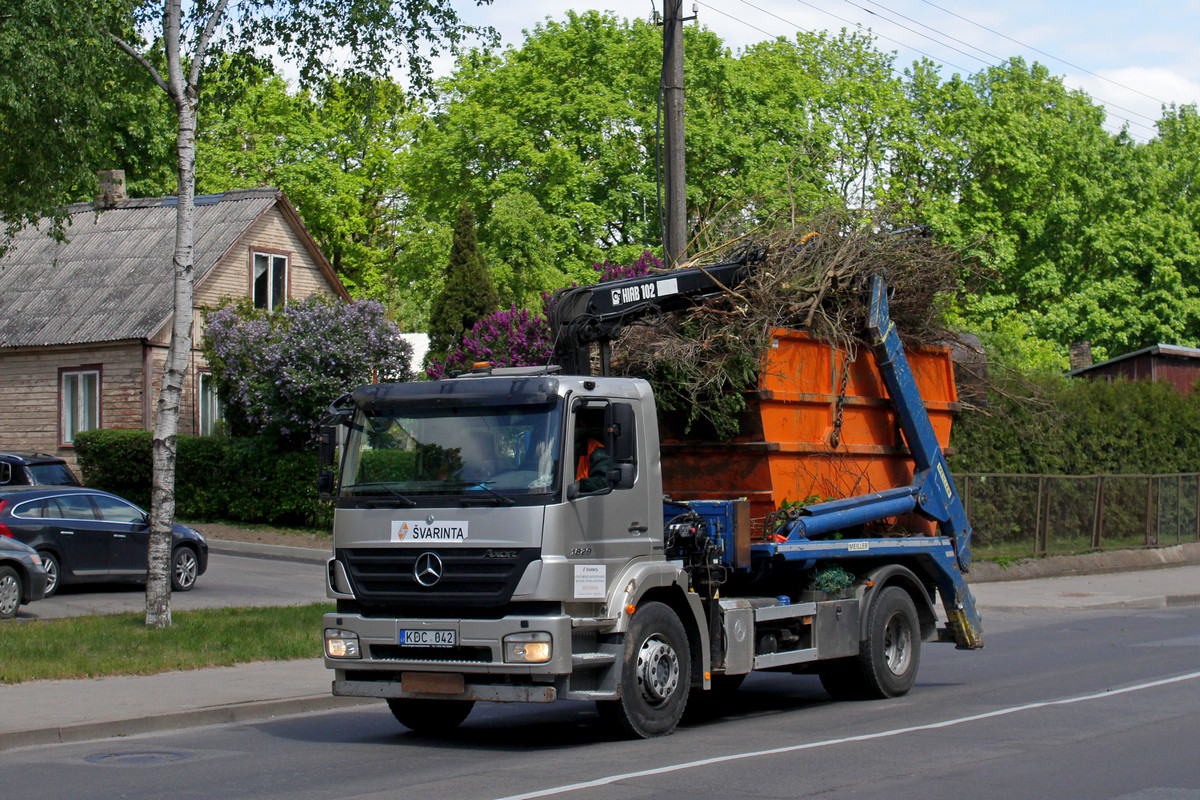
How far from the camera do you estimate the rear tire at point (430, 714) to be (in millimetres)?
10281

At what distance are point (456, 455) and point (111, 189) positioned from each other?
31515 millimetres

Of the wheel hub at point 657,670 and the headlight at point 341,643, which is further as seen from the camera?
the headlight at point 341,643

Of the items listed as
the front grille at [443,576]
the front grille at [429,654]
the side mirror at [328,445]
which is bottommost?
the front grille at [429,654]

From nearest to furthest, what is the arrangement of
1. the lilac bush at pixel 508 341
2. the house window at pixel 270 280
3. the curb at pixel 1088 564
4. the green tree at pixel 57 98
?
1. the green tree at pixel 57 98
2. the lilac bush at pixel 508 341
3. the curb at pixel 1088 564
4. the house window at pixel 270 280

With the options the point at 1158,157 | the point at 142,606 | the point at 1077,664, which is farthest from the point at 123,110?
the point at 1158,157

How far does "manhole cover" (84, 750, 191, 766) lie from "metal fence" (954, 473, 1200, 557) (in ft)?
59.6

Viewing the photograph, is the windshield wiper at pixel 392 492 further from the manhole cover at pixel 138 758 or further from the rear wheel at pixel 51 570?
the rear wheel at pixel 51 570

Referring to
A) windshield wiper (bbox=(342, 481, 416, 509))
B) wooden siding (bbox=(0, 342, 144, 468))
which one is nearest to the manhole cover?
windshield wiper (bbox=(342, 481, 416, 509))

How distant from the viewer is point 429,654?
362 inches

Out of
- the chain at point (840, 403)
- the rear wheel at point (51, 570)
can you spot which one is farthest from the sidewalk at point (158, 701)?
the rear wheel at point (51, 570)

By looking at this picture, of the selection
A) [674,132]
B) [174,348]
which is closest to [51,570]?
[174,348]

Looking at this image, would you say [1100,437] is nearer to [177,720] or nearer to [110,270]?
[177,720]

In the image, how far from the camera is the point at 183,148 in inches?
632

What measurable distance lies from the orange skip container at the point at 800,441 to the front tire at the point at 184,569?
11132 mm
